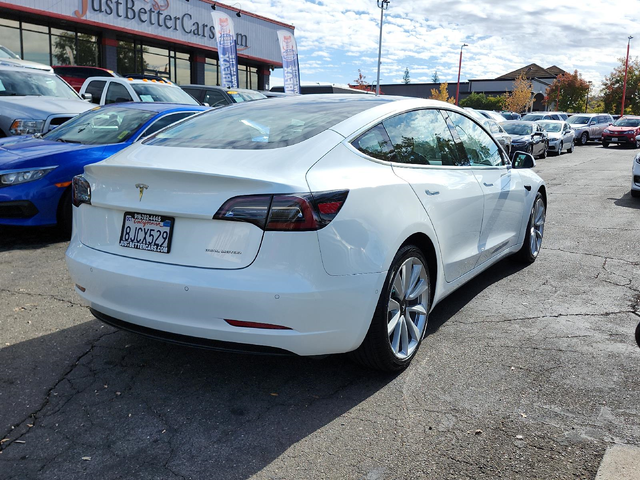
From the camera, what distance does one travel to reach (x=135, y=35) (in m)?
29.4

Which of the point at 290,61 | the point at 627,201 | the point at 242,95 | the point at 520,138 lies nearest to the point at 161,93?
the point at 242,95

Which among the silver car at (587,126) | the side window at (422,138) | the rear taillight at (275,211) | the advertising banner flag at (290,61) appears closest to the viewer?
the rear taillight at (275,211)

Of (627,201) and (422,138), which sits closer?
(422,138)

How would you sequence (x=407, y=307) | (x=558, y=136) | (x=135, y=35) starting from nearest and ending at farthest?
(x=407, y=307), (x=558, y=136), (x=135, y=35)

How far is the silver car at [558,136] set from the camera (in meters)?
23.9

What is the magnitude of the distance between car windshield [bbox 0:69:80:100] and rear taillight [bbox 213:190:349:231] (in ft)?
30.8

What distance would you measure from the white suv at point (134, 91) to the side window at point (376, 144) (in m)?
8.81

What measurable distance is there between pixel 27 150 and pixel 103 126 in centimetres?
102

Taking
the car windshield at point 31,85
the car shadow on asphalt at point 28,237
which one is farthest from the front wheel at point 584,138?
the car shadow on asphalt at point 28,237

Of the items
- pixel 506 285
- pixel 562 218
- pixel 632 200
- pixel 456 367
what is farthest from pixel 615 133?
pixel 456 367

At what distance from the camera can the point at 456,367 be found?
3711 mm

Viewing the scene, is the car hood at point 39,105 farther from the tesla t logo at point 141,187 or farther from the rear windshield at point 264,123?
the tesla t logo at point 141,187

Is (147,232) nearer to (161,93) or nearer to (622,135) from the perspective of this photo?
(161,93)

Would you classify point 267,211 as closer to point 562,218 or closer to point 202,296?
point 202,296
